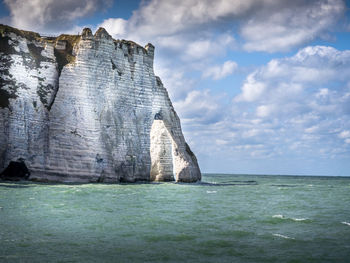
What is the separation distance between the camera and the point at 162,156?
55.2 meters

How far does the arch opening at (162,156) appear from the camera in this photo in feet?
181

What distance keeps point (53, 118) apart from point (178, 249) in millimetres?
40054

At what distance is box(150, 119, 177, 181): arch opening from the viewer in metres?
55.2

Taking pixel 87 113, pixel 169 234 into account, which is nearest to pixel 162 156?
pixel 87 113

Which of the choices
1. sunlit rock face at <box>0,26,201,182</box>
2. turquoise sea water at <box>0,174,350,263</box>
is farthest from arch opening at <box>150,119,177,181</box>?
turquoise sea water at <box>0,174,350,263</box>

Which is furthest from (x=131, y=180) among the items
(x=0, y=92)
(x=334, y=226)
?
(x=334, y=226)

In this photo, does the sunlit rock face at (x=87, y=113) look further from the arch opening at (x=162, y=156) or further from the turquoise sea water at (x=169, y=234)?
the turquoise sea water at (x=169, y=234)

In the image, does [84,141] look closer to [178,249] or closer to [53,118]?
[53,118]

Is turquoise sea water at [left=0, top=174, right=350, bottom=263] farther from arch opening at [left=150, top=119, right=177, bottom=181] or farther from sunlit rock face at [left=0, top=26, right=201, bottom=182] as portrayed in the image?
arch opening at [left=150, top=119, right=177, bottom=181]

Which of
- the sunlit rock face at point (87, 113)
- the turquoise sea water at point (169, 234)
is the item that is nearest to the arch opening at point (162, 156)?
→ the sunlit rock face at point (87, 113)

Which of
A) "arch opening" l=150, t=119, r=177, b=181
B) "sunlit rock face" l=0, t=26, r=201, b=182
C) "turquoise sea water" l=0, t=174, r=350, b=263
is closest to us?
"turquoise sea water" l=0, t=174, r=350, b=263

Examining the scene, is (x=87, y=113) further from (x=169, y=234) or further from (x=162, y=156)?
(x=169, y=234)

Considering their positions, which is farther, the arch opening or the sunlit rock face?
the arch opening

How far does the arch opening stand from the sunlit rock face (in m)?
0.13
